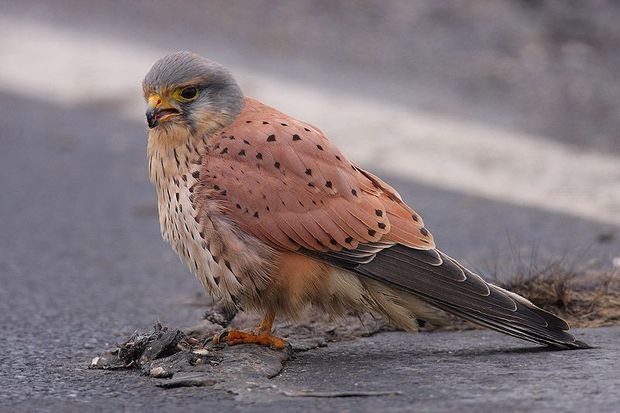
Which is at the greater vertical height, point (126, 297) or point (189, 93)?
point (189, 93)

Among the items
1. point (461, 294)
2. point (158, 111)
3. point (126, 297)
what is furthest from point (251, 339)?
point (126, 297)

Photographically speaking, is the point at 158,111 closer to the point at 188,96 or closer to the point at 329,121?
the point at 188,96

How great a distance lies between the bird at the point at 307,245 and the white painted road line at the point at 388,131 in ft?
8.10

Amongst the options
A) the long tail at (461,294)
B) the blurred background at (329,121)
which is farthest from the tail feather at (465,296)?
the blurred background at (329,121)

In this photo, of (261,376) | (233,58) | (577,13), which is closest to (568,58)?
(577,13)

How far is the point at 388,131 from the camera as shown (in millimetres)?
8109

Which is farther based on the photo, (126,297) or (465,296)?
(126,297)

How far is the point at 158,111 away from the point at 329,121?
4029mm

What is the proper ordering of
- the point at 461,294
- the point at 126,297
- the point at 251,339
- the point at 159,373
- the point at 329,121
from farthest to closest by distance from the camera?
the point at 329,121 < the point at 126,297 < the point at 251,339 < the point at 461,294 < the point at 159,373

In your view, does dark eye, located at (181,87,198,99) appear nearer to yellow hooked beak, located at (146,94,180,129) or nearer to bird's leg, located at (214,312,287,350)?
yellow hooked beak, located at (146,94,180,129)

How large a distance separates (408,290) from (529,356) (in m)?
0.49

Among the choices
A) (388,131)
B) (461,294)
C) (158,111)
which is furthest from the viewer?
(388,131)

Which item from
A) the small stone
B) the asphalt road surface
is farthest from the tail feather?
the small stone

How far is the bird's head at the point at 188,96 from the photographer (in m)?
4.31
